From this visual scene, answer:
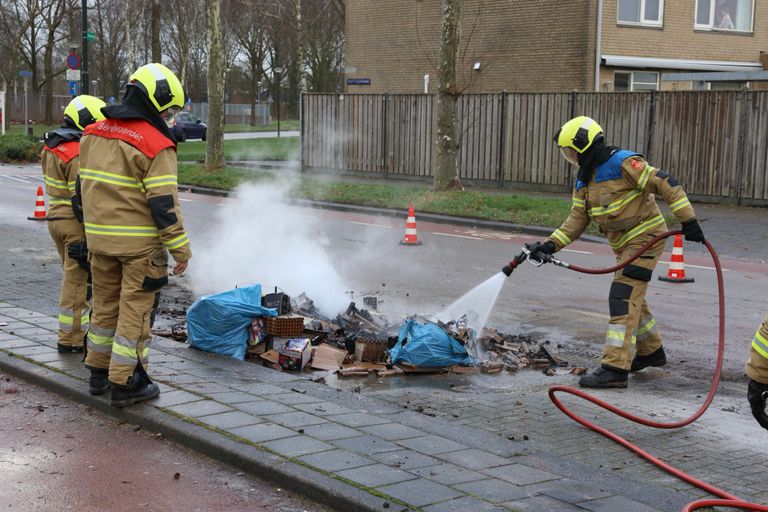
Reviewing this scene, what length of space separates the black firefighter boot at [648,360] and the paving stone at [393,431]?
2.55m

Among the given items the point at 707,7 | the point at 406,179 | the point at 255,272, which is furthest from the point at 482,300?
the point at 707,7

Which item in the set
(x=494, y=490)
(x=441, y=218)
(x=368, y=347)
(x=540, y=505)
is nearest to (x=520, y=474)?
(x=494, y=490)

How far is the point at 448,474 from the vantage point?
4301 mm

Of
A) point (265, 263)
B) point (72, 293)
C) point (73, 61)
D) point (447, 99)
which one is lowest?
point (265, 263)

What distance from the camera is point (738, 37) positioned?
2877 centimetres

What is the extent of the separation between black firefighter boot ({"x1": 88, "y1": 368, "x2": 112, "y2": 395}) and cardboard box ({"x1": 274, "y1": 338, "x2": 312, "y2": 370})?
1.45 meters

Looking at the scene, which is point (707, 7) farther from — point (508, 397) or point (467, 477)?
point (467, 477)

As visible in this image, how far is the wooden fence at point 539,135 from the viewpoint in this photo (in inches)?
707

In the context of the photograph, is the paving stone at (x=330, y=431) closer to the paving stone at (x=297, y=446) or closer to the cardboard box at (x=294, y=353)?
the paving stone at (x=297, y=446)

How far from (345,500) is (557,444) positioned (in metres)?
1.57

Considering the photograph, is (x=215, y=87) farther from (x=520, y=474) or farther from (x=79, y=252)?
(x=520, y=474)

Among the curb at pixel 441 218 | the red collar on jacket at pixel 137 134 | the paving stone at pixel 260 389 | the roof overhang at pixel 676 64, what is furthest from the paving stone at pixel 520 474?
the roof overhang at pixel 676 64

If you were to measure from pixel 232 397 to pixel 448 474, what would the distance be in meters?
1.79

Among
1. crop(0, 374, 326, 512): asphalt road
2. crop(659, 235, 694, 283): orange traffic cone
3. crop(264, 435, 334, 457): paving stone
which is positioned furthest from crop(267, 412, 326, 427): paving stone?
crop(659, 235, 694, 283): orange traffic cone
